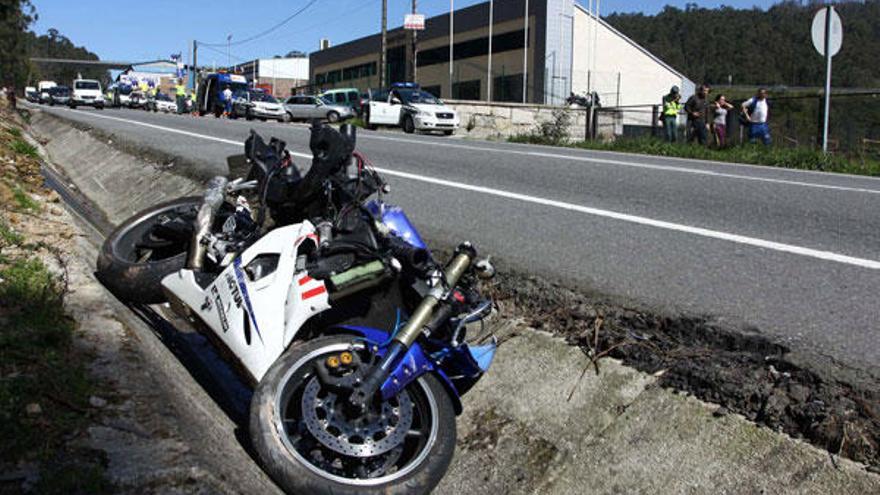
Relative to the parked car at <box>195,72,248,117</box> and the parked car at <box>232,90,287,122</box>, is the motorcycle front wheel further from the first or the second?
the parked car at <box>195,72,248,117</box>

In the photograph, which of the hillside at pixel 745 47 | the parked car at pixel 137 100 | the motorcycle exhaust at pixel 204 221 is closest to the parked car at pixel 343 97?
the parked car at pixel 137 100

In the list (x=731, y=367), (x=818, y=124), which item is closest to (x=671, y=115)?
(x=818, y=124)

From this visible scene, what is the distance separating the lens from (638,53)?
53125 mm

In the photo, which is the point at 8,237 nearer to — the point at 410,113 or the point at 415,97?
the point at 410,113

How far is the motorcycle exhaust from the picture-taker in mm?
4457

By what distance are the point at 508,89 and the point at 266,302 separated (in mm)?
47432

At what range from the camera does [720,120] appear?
731 inches

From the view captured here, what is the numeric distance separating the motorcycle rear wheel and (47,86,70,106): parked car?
5609 centimetres

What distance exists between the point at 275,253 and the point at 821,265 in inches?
134

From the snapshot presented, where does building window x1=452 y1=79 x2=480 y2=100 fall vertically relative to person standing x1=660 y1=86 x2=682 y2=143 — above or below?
above

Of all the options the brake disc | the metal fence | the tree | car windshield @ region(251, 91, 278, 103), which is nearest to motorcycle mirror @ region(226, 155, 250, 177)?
the brake disc

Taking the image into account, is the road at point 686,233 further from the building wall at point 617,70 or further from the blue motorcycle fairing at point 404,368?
the building wall at point 617,70

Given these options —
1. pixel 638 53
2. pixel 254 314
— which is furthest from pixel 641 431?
pixel 638 53

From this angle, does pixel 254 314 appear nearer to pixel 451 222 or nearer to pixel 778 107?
pixel 451 222
